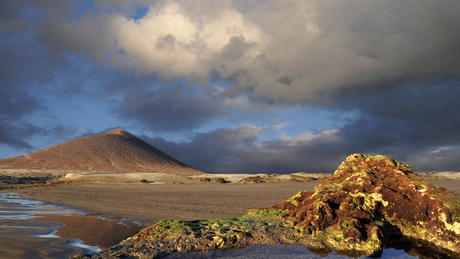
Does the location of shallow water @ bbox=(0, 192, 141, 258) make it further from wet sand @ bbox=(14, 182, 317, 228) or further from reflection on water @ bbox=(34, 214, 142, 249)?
wet sand @ bbox=(14, 182, 317, 228)

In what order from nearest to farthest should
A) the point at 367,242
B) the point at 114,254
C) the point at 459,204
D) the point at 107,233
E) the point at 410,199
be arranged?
the point at 114,254, the point at 367,242, the point at 459,204, the point at 410,199, the point at 107,233

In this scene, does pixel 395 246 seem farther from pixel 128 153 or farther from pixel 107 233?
pixel 128 153

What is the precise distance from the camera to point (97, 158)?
231ft

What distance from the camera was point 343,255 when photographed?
3203 millimetres

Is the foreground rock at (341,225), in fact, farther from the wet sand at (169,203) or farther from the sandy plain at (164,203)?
the wet sand at (169,203)

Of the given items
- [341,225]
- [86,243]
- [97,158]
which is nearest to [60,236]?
[86,243]

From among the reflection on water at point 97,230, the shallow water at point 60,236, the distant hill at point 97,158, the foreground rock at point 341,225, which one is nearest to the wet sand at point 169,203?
the reflection on water at point 97,230

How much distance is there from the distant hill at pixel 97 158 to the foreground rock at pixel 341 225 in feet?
215

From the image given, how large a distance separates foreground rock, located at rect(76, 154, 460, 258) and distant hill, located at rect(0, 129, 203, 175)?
65.6 m

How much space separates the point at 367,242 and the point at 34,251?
179 inches

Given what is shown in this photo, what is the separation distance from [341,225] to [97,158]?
7556cm

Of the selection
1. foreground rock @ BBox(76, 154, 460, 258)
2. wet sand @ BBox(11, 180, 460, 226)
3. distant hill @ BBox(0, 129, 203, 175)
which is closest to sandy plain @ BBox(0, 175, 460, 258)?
wet sand @ BBox(11, 180, 460, 226)

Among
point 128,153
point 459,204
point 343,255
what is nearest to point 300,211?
point 343,255

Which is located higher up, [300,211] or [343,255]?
[300,211]
